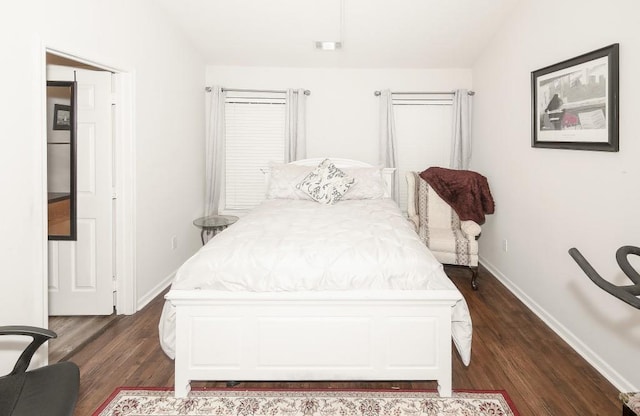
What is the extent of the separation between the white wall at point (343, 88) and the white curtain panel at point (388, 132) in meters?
0.13

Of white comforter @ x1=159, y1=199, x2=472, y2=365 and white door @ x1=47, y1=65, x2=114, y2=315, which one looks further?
white door @ x1=47, y1=65, x2=114, y2=315

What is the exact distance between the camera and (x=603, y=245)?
2.58 metres

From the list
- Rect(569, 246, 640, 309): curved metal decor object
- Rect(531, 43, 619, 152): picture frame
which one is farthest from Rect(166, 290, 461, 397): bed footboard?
Rect(531, 43, 619, 152): picture frame

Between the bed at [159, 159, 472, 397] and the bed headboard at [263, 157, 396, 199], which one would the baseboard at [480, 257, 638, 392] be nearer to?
the bed at [159, 159, 472, 397]

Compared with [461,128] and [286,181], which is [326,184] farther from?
[461,128]

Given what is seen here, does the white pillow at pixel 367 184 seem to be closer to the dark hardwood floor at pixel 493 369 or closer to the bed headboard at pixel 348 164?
the bed headboard at pixel 348 164

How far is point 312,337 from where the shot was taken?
2281mm

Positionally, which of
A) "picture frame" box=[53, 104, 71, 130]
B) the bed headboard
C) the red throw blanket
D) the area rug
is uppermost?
"picture frame" box=[53, 104, 71, 130]

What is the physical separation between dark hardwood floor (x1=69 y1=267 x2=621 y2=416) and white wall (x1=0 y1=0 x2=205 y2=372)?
48cm

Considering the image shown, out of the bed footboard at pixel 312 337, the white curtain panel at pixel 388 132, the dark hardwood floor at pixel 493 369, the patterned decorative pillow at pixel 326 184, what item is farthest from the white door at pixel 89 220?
the white curtain panel at pixel 388 132

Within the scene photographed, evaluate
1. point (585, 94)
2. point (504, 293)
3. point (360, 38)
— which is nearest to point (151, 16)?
point (360, 38)

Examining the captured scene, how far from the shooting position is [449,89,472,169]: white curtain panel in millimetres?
5086

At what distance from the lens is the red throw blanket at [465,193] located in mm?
4355

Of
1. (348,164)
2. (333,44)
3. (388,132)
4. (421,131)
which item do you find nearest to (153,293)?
(348,164)
